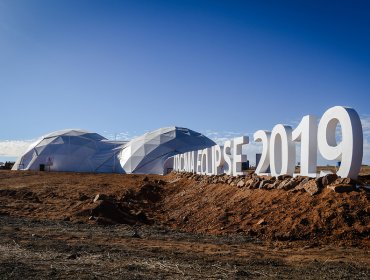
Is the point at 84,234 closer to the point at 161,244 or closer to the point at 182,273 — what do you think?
the point at 161,244

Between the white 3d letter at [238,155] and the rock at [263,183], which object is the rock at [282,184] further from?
the white 3d letter at [238,155]

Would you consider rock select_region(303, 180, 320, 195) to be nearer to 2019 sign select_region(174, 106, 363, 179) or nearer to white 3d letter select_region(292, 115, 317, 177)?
2019 sign select_region(174, 106, 363, 179)

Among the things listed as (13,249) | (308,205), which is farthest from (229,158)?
(13,249)

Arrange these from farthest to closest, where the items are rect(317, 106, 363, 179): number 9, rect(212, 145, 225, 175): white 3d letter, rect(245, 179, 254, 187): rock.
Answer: rect(212, 145, 225, 175): white 3d letter → rect(245, 179, 254, 187): rock → rect(317, 106, 363, 179): number 9

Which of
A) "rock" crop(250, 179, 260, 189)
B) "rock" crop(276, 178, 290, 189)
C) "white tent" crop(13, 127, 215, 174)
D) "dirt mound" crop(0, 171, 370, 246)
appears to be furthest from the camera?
"white tent" crop(13, 127, 215, 174)

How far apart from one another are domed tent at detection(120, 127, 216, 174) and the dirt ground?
3557 centimetres

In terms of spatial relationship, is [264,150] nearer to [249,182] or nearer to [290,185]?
[249,182]

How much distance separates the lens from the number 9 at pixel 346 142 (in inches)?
372

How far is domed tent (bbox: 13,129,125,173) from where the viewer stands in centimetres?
5362

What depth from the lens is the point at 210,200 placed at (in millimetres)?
14023

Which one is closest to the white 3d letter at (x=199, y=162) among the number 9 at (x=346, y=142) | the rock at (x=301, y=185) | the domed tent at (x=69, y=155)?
the rock at (x=301, y=185)

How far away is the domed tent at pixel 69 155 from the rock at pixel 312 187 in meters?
44.2

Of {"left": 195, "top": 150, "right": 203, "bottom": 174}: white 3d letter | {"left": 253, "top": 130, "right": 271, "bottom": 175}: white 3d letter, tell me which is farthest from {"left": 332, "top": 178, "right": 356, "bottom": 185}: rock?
{"left": 195, "top": 150, "right": 203, "bottom": 174}: white 3d letter

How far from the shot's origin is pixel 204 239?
29.4ft
